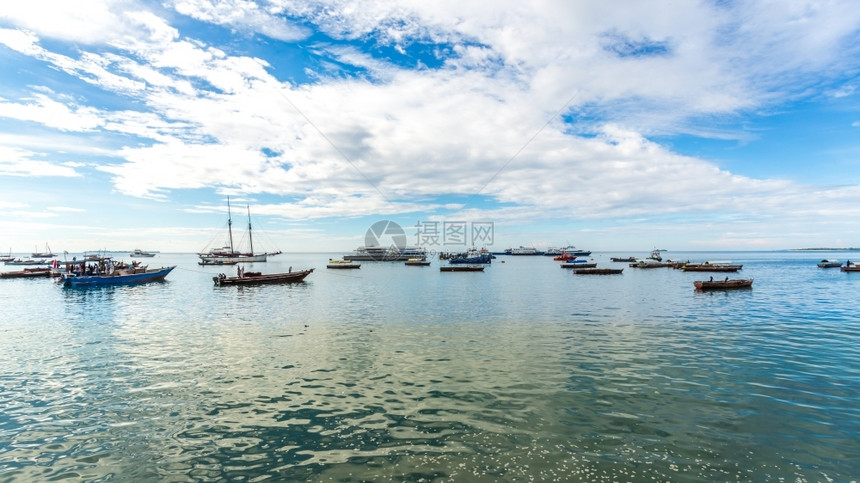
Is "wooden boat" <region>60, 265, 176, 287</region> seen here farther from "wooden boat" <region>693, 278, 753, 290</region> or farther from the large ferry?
the large ferry

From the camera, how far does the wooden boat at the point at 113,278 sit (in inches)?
2448

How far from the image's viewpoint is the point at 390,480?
9023 millimetres

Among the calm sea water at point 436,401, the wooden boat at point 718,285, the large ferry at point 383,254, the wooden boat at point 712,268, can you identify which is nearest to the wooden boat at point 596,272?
the wooden boat at point 712,268

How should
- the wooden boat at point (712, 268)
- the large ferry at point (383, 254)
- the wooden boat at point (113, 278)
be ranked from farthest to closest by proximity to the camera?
the large ferry at point (383, 254) → the wooden boat at point (712, 268) → the wooden boat at point (113, 278)

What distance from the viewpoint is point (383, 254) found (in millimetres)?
186875

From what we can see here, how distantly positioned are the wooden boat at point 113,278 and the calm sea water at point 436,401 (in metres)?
40.3

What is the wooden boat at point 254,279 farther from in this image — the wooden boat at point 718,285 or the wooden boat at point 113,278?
the wooden boat at point 718,285

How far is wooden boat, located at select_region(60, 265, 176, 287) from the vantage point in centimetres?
6219

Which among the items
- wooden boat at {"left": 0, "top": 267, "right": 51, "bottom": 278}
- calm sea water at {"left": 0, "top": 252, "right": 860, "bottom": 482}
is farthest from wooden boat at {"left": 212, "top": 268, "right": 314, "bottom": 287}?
wooden boat at {"left": 0, "top": 267, "right": 51, "bottom": 278}

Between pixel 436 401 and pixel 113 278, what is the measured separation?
73.4 metres

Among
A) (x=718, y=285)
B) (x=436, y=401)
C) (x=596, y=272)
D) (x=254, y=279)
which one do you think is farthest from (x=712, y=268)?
(x=436, y=401)

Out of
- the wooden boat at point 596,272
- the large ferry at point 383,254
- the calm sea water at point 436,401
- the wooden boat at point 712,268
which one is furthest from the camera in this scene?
the large ferry at point 383,254

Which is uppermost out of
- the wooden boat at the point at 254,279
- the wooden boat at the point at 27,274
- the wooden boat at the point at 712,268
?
the wooden boat at the point at 27,274

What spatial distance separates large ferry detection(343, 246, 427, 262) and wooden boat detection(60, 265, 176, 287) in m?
110
